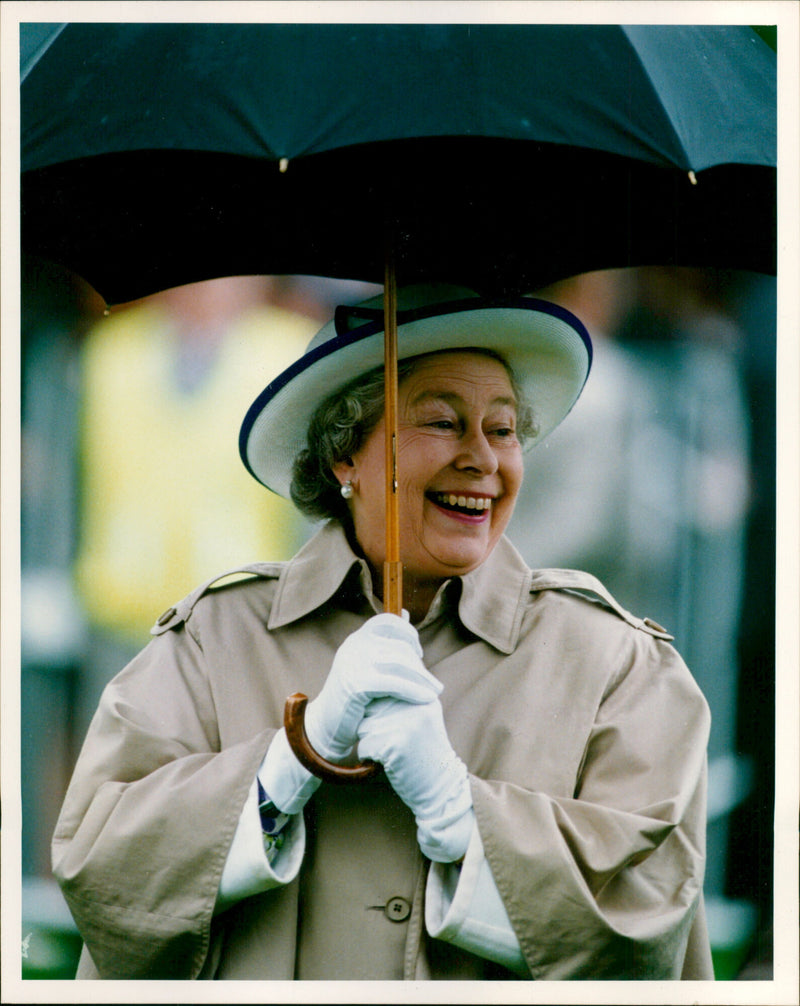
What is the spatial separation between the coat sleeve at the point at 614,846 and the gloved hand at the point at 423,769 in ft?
0.17

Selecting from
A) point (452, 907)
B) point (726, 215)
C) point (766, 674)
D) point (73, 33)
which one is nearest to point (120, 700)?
point (452, 907)

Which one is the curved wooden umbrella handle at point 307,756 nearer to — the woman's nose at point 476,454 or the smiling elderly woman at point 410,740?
the smiling elderly woman at point 410,740

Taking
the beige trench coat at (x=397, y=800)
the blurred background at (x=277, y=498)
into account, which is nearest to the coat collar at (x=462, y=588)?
the beige trench coat at (x=397, y=800)

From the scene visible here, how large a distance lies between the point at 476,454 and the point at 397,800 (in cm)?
82

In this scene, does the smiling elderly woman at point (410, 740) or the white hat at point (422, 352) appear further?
the white hat at point (422, 352)

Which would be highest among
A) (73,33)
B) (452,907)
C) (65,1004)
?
(73,33)

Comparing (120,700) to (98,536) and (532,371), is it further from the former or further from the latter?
(532,371)

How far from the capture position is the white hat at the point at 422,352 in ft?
8.89

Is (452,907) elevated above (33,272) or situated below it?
below

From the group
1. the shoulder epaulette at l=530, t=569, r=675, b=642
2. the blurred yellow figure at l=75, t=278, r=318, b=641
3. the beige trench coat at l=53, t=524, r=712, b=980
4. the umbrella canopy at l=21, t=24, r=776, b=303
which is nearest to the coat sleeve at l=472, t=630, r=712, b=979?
the beige trench coat at l=53, t=524, r=712, b=980

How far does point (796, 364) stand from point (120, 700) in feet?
6.22

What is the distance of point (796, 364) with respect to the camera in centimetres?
297

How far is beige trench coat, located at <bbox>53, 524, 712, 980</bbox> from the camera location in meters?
2.42

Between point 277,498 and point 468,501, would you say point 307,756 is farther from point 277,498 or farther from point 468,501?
point 277,498
